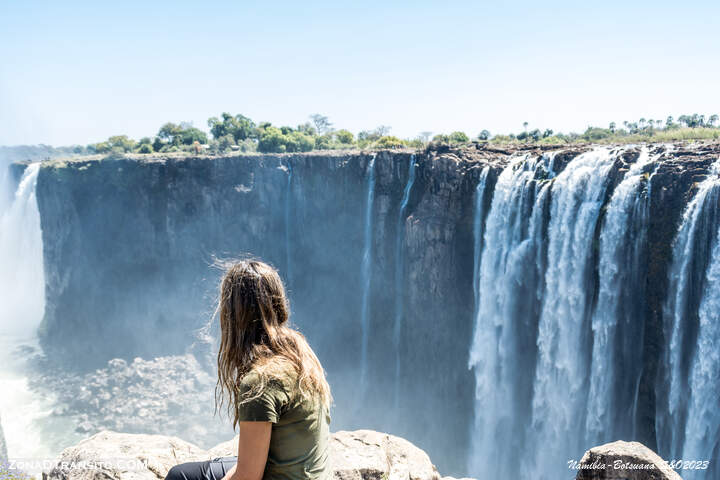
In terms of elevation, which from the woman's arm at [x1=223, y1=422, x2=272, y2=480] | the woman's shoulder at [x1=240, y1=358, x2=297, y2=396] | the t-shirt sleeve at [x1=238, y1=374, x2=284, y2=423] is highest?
the woman's shoulder at [x1=240, y1=358, x2=297, y2=396]

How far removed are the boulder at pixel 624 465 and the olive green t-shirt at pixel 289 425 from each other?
3171 mm

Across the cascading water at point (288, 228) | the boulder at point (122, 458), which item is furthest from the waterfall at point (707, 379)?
the cascading water at point (288, 228)

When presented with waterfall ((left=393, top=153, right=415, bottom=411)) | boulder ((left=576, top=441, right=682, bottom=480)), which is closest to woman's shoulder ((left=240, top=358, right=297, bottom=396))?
boulder ((left=576, top=441, right=682, bottom=480))

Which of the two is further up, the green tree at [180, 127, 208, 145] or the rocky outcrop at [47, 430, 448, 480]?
the green tree at [180, 127, 208, 145]

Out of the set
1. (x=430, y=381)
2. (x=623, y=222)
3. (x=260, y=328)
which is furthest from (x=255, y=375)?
(x=430, y=381)

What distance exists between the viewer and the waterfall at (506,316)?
17.3 m

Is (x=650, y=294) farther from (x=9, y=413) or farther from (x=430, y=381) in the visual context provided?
(x=9, y=413)

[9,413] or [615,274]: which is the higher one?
[615,274]

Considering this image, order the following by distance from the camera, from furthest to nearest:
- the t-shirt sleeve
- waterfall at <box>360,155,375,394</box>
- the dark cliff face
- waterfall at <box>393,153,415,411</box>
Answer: waterfall at <box>360,155,375,394</box> < waterfall at <box>393,153,415,411</box> < the dark cliff face < the t-shirt sleeve

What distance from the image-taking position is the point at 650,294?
14.2 m

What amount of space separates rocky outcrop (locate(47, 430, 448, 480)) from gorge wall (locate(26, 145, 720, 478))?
12476 mm

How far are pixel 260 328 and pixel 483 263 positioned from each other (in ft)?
58.7

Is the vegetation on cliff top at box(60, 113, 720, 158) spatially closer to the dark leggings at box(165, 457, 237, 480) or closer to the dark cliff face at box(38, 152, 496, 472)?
the dark cliff face at box(38, 152, 496, 472)

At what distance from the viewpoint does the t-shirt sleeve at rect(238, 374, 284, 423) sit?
195 cm
